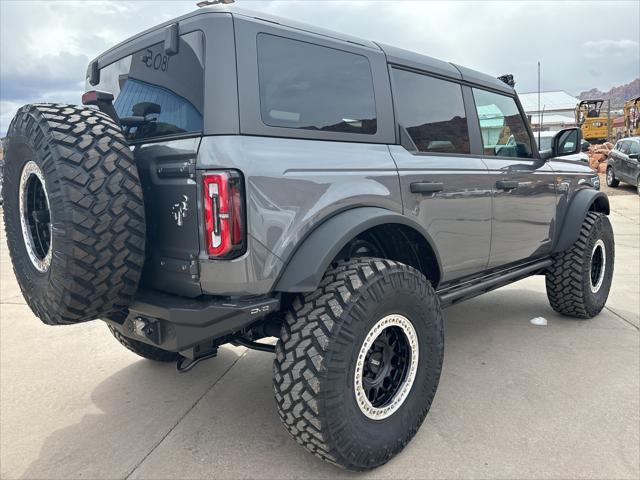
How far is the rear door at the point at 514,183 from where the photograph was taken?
11.3 feet

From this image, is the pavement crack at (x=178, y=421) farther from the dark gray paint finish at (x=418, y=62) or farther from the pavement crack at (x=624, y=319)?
the pavement crack at (x=624, y=319)

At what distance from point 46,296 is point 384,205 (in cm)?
158

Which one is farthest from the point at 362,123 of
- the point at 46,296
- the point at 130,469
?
the point at 130,469

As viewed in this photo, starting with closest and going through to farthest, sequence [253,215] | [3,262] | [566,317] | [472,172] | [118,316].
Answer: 1. [253,215]
2. [118,316]
3. [472,172]
4. [566,317]
5. [3,262]

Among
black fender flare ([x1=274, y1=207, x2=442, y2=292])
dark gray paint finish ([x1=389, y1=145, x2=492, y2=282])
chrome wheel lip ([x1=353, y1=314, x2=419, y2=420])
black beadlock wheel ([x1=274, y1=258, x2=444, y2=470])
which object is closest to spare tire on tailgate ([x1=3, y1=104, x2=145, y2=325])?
black fender flare ([x1=274, y1=207, x2=442, y2=292])

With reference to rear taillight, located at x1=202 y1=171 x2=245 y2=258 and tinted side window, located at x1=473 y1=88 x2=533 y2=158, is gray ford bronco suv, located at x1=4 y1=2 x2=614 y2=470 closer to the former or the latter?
rear taillight, located at x1=202 y1=171 x2=245 y2=258

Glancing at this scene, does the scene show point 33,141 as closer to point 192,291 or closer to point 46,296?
point 46,296

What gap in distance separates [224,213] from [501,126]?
260 cm

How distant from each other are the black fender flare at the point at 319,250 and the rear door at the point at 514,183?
A: 4.87 feet

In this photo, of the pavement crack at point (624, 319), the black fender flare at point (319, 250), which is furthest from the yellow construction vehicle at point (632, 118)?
the black fender flare at point (319, 250)

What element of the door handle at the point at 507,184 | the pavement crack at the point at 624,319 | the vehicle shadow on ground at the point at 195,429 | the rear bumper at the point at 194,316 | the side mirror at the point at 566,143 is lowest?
the pavement crack at the point at 624,319

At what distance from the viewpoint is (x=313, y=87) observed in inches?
92.9

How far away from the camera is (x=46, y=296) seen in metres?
2.07

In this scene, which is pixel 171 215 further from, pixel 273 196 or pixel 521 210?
pixel 521 210
